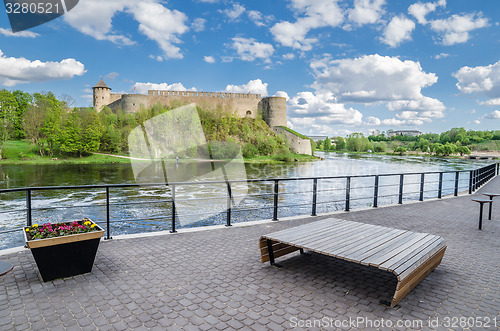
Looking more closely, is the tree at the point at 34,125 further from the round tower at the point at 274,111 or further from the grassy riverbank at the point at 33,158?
the round tower at the point at 274,111

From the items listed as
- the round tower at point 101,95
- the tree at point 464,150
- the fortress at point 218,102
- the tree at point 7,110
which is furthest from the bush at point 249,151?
the tree at point 464,150

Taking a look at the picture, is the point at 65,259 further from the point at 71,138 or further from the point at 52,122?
the point at 52,122

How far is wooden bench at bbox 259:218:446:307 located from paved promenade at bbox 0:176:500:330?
7.9 inches

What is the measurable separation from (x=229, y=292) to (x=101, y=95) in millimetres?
66736

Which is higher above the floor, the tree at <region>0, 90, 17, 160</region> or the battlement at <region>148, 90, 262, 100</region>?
the battlement at <region>148, 90, 262, 100</region>

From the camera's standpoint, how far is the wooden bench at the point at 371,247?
120 inches

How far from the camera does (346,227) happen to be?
4316 mm

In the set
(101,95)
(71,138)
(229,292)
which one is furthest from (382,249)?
(101,95)

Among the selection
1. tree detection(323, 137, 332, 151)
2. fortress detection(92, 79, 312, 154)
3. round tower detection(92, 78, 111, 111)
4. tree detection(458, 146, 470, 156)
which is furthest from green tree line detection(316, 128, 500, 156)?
round tower detection(92, 78, 111, 111)

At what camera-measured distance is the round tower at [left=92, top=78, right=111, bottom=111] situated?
6168cm

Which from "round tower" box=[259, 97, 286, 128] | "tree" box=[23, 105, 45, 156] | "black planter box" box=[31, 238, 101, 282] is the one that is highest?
"round tower" box=[259, 97, 286, 128]

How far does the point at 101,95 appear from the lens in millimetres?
62062

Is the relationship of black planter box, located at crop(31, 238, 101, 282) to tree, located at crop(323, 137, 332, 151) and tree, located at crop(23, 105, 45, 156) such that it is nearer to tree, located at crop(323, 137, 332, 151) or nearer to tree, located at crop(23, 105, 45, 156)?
tree, located at crop(23, 105, 45, 156)

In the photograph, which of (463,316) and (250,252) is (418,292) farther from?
(250,252)
